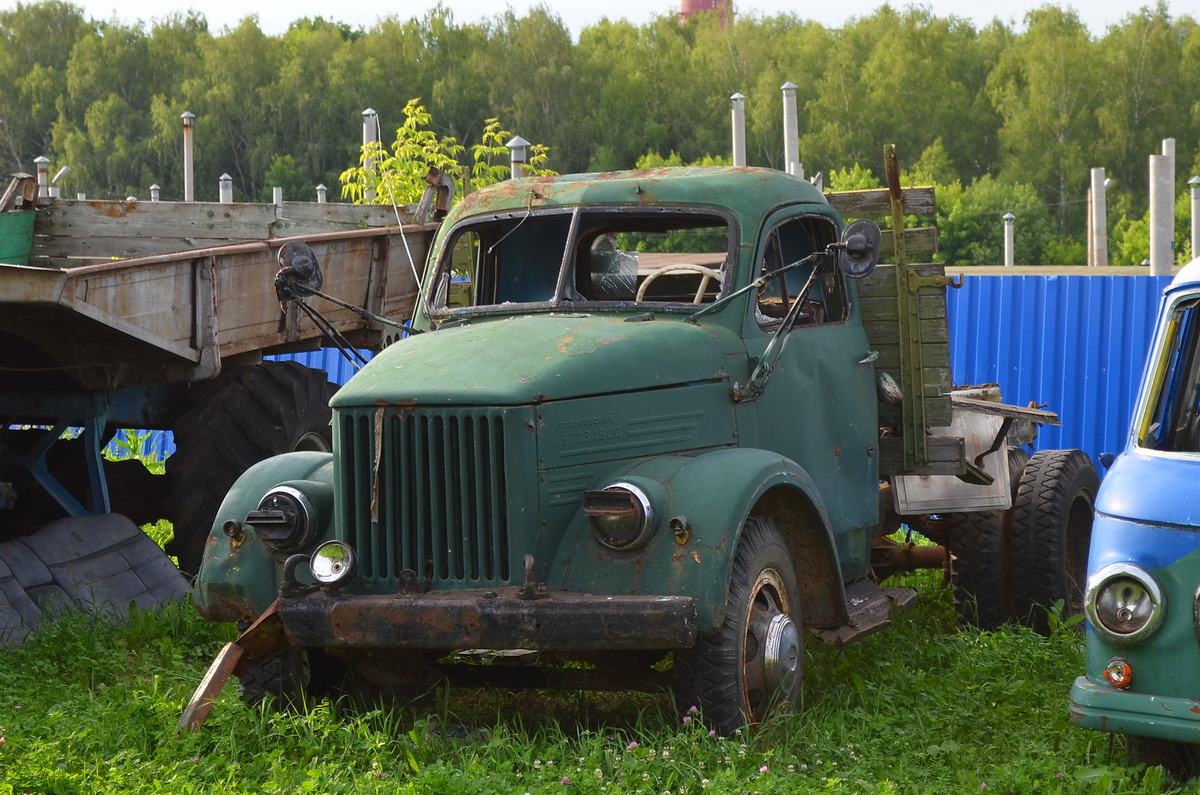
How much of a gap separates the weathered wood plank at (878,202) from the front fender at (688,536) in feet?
6.70

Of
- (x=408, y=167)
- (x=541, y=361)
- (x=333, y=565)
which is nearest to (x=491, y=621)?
(x=333, y=565)

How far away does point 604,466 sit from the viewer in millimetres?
5004

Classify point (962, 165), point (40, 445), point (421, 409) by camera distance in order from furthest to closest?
point (962, 165)
point (40, 445)
point (421, 409)

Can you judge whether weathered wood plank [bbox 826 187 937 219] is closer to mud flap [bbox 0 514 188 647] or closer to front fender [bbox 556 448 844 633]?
front fender [bbox 556 448 844 633]

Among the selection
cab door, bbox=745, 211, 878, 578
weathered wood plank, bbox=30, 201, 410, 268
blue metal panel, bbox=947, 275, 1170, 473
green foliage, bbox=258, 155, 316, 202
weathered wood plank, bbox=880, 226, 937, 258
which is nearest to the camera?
cab door, bbox=745, 211, 878, 578

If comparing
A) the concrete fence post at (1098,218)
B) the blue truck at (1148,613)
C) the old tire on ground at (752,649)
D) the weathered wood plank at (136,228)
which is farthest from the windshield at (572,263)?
the concrete fence post at (1098,218)

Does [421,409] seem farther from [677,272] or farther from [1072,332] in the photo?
[1072,332]

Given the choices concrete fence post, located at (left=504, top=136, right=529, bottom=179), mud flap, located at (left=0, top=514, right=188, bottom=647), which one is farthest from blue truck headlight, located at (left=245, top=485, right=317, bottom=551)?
concrete fence post, located at (left=504, top=136, right=529, bottom=179)

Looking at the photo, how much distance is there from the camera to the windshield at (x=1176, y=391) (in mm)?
4809

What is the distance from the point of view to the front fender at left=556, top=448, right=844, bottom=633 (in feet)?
15.1

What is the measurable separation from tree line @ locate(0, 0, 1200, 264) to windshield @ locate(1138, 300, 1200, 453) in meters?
50.2

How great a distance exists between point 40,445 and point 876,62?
6699cm

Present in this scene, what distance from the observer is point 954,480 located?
715cm

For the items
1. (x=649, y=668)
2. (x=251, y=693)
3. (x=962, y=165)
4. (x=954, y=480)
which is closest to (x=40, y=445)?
(x=251, y=693)
